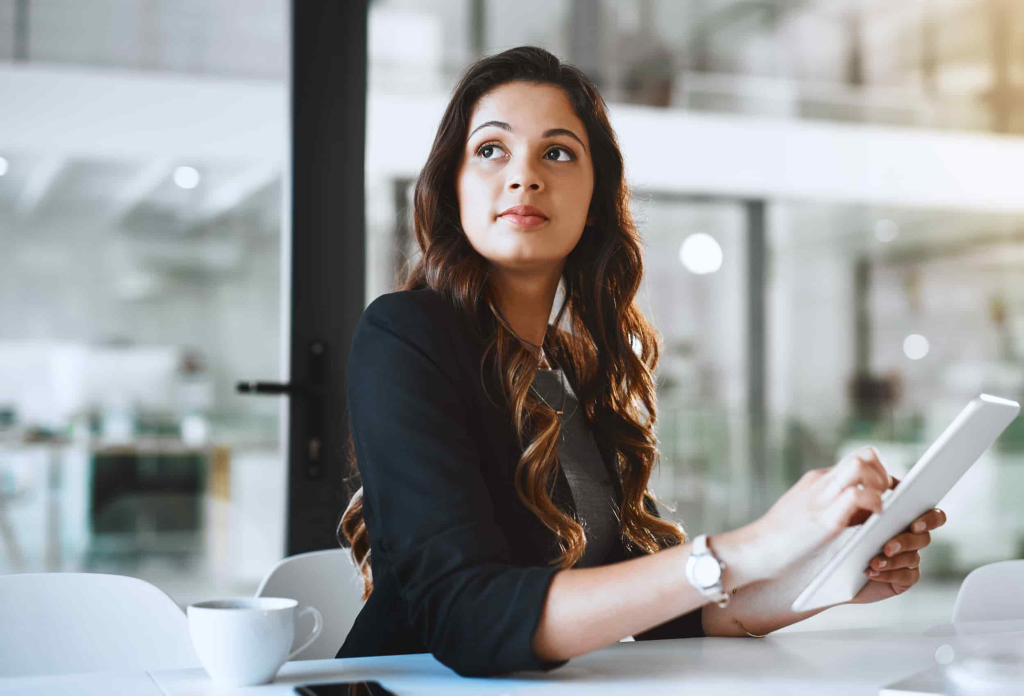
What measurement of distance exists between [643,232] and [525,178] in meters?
1.94

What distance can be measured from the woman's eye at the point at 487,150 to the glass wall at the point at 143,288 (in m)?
1.14

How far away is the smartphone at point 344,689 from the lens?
93 centimetres

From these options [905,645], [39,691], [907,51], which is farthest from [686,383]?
[39,691]

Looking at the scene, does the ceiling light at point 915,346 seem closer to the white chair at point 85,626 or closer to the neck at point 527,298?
the neck at point 527,298

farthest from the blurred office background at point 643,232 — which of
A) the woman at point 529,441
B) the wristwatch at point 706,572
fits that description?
the wristwatch at point 706,572

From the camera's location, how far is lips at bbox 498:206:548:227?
4.34 ft

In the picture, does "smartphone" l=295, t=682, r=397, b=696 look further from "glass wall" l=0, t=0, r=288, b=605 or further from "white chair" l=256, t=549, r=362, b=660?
"glass wall" l=0, t=0, r=288, b=605

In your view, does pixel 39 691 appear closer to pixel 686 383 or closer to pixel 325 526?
pixel 325 526

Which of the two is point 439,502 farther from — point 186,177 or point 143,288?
point 186,177

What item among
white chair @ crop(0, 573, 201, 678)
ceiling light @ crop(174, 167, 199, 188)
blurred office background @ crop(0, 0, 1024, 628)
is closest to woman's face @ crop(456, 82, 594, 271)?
white chair @ crop(0, 573, 201, 678)

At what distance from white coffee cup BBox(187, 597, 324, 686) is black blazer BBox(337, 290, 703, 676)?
6.0 inches

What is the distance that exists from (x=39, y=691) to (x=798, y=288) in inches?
129

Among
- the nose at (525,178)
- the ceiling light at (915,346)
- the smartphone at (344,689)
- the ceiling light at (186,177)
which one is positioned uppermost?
the ceiling light at (186,177)

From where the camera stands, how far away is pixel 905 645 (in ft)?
3.99
